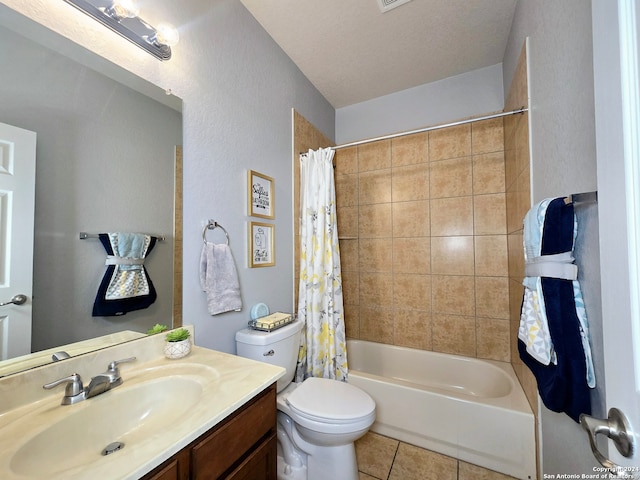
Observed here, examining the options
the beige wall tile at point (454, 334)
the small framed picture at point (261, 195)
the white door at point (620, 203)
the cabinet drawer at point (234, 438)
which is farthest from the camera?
the beige wall tile at point (454, 334)

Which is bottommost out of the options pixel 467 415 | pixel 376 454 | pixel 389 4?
pixel 376 454

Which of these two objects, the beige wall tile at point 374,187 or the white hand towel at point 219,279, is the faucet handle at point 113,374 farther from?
the beige wall tile at point 374,187

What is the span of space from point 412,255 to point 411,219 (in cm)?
32

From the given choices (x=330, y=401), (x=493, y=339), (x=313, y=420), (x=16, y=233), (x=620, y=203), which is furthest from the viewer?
(x=493, y=339)

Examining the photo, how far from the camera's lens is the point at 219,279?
Result: 52.4 inches

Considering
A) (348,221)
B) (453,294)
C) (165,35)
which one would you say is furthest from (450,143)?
(165,35)

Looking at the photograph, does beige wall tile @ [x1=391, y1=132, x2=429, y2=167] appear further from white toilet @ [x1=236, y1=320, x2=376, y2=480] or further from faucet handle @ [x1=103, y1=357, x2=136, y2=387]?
faucet handle @ [x1=103, y1=357, x2=136, y2=387]

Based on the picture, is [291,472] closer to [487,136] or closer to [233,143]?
[233,143]

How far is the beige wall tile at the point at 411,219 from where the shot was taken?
228 cm

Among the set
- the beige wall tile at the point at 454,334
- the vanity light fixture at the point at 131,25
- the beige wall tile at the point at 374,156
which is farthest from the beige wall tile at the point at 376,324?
the vanity light fixture at the point at 131,25

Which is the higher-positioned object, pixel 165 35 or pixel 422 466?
pixel 165 35

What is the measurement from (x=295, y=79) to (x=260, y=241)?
1.35 metres

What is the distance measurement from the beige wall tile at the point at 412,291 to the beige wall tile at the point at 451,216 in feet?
1.39

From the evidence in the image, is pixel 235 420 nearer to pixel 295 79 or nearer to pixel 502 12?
pixel 295 79
